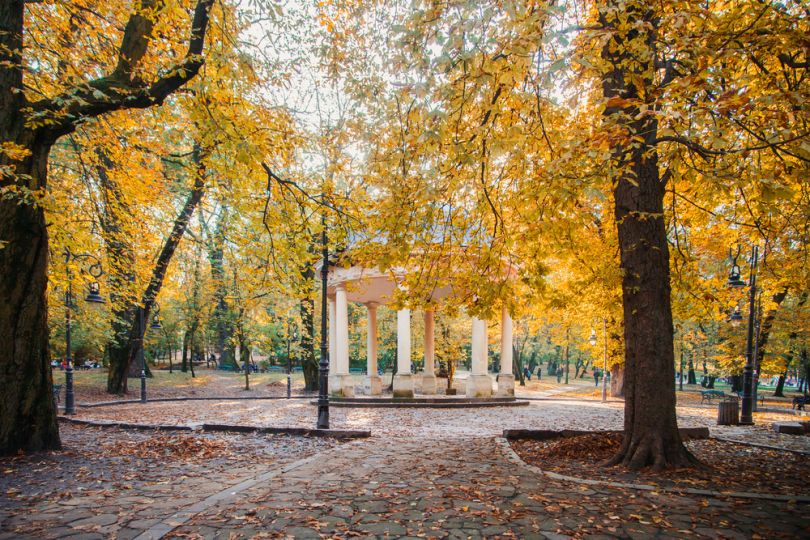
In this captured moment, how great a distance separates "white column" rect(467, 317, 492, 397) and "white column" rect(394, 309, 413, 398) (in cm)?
268

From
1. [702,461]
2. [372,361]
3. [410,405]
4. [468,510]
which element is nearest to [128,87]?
[468,510]

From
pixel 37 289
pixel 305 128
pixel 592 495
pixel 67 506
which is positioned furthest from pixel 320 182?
pixel 592 495

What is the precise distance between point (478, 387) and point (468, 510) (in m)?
15.5

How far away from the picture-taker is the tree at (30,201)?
7.03 m

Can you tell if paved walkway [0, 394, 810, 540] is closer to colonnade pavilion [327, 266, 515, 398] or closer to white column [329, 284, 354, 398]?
colonnade pavilion [327, 266, 515, 398]

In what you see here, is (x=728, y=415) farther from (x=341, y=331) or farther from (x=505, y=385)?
(x=341, y=331)

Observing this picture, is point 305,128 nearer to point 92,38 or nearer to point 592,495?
point 92,38

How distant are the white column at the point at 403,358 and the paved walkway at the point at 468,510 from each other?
12.9 m

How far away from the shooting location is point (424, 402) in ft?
61.0

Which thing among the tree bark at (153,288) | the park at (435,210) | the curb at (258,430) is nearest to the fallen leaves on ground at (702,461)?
the park at (435,210)

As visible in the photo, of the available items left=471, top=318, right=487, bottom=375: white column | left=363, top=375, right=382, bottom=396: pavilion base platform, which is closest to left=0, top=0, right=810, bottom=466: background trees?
left=471, top=318, right=487, bottom=375: white column

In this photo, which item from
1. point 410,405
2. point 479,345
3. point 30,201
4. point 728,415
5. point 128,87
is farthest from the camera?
point 479,345

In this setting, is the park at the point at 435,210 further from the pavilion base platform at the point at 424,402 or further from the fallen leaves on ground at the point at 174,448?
the pavilion base platform at the point at 424,402

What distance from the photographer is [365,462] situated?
282 inches
